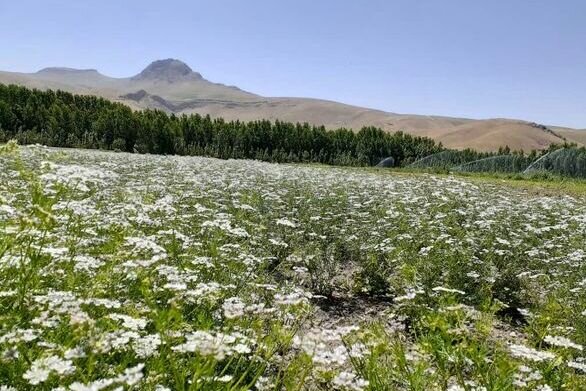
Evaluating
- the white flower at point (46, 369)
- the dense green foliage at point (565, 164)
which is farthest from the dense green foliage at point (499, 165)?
the white flower at point (46, 369)

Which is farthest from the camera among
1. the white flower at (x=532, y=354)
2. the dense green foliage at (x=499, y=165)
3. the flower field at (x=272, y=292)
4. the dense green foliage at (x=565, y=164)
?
the dense green foliage at (x=499, y=165)

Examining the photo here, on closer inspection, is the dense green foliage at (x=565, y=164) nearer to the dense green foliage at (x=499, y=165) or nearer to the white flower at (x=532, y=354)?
the dense green foliage at (x=499, y=165)

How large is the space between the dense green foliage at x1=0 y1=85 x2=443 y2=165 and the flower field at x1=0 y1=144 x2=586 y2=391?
3757 centimetres

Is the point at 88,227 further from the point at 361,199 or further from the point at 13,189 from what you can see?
the point at 361,199

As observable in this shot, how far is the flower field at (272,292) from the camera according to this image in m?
3.46

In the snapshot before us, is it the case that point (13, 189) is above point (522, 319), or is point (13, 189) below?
above

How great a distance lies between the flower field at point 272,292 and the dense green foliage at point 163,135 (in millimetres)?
37574

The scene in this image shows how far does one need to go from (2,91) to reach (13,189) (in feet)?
178

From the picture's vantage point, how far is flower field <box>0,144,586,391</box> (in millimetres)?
3465

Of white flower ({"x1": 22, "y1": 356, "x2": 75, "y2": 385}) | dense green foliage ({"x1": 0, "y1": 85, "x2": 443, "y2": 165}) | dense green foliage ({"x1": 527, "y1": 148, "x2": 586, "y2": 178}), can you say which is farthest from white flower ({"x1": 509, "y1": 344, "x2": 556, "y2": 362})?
dense green foliage ({"x1": 0, "y1": 85, "x2": 443, "y2": 165})

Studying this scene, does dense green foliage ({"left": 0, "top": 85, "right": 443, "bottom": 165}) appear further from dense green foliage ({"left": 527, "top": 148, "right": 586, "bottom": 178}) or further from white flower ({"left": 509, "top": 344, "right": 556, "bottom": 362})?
white flower ({"left": 509, "top": 344, "right": 556, "bottom": 362})

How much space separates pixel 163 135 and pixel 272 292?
4887 cm

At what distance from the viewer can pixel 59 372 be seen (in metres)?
2.72

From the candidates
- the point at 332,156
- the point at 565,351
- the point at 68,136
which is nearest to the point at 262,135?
the point at 332,156
